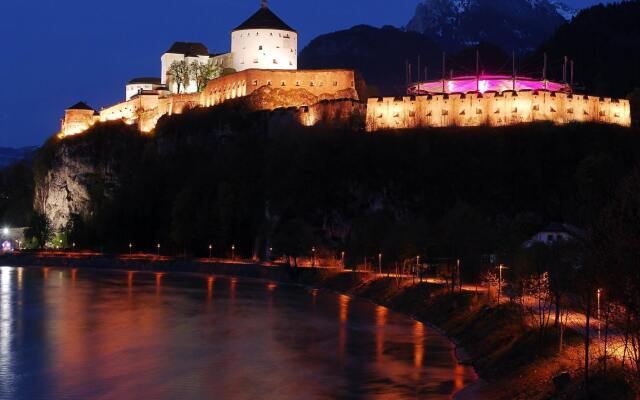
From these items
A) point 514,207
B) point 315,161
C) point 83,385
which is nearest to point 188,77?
point 315,161

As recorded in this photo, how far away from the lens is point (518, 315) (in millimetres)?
25250

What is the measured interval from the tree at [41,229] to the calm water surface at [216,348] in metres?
29.1

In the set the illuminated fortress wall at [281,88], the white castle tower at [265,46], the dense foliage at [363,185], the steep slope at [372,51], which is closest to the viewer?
the dense foliage at [363,185]

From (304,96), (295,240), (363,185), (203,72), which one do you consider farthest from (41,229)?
(363,185)

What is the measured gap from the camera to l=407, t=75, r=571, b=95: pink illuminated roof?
Result: 60.7m

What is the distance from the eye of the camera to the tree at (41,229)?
7500 cm

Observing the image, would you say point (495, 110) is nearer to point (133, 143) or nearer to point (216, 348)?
point (133, 143)

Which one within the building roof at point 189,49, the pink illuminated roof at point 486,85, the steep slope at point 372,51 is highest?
the steep slope at point 372,51

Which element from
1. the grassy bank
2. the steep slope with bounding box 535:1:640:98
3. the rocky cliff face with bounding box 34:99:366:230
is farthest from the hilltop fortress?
the steep slope with bounding box 535:1:640:98

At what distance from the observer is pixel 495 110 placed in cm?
5547

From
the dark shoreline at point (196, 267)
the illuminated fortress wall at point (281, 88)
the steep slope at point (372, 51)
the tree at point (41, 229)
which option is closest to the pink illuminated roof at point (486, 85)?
the illuminated fortress wall at point (281, 88)

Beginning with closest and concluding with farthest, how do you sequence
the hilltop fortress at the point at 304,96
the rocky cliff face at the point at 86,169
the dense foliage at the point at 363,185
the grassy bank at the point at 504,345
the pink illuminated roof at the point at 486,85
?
Answer: 1. the grassy bank at the point at 504,345
2. the dense foliage at the point at 363,185
3. the hilltop fortress at the point at 304,96
4. the pink illuminated roof at the point at 486,85
5. the rocky cliff face at the point at 86,169

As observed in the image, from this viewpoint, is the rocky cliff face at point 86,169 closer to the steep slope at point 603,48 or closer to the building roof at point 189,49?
the building roof at point 189,49

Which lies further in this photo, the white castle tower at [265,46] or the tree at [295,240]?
the white castle tower at [265,46]
